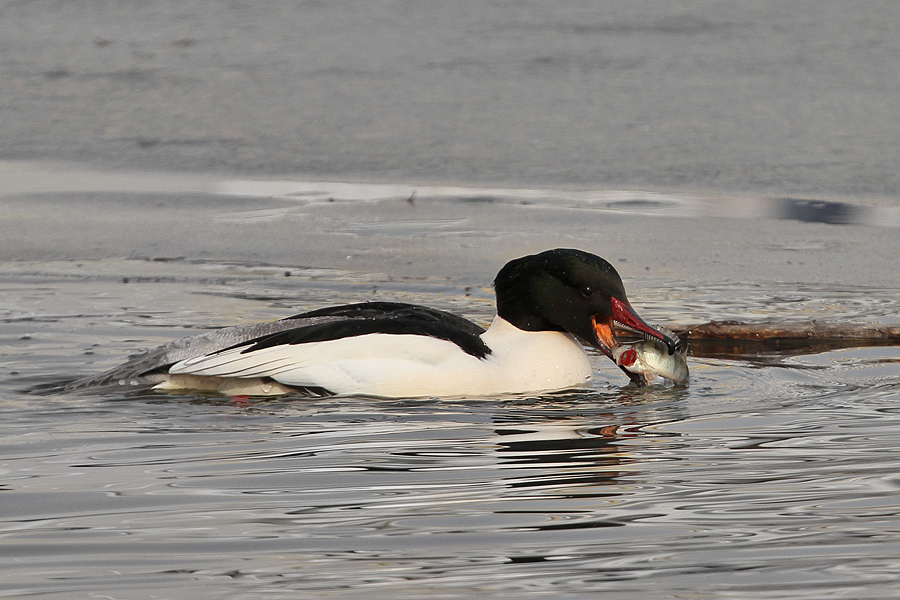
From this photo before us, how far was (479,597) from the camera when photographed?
2629 mm

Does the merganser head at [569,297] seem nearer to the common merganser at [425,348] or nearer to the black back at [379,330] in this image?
the common merganser at [425,348]

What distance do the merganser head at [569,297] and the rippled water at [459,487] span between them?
267mm

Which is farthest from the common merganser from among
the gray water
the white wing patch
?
the gray water

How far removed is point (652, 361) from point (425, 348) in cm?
81

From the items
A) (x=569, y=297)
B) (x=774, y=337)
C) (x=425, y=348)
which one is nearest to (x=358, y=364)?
(x=425, y=348)

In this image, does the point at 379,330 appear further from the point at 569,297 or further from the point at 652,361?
the point at 652,361

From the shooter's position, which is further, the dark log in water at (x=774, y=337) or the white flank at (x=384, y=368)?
the dark log in water at (x=774, y=337)

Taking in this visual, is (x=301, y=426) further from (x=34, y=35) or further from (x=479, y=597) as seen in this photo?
(x=34, y=35)

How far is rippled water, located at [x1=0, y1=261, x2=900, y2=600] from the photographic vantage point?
2.76m

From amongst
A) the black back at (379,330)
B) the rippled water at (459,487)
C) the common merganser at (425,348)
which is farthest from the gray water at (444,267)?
the black back at (379,330)

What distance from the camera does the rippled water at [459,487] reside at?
9.07 feet

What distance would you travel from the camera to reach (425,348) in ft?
16.0

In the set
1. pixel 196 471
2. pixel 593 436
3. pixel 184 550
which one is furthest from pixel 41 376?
pixel 184 550

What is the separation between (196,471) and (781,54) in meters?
8.96
